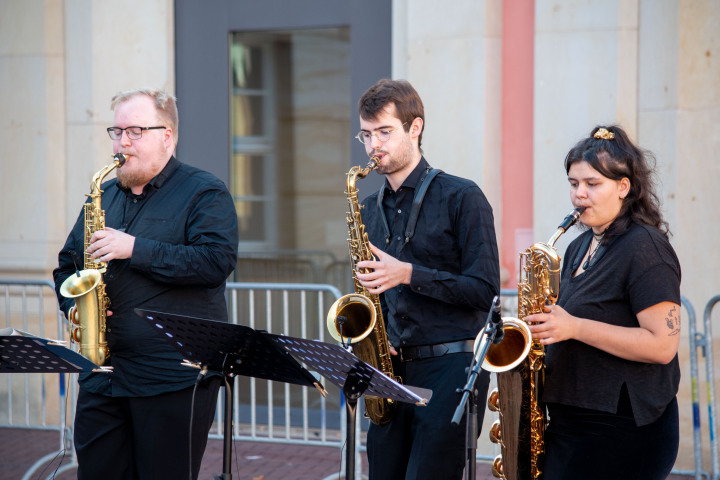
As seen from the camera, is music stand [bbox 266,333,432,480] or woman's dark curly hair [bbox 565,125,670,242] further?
woman's dark curly hair [bbox 565,125,670,242]

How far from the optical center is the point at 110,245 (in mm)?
3688

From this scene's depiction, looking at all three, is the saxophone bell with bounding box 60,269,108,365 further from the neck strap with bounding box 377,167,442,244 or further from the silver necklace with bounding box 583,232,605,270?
the silver necklace with bounding box 583,232,605,270

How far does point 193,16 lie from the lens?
7.45 meters

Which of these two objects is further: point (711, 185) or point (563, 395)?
point (711, 185)

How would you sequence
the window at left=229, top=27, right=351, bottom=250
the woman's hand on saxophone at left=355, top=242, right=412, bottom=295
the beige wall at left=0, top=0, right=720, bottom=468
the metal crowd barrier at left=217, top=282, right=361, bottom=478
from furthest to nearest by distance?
the window at left=229, top=27, right=351, bottom=250 → the metal crowd barrier at left=217, top=282, right=361, bottom=478 → the beige wall at left=0, top=0, right=720, bottom=468 → the woman's hand on saxophone at left=355, top=242, right=412, bottom=295

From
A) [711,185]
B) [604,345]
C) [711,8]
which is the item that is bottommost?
[604,345]

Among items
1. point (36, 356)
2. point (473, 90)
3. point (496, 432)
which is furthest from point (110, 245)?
point (473, 90)

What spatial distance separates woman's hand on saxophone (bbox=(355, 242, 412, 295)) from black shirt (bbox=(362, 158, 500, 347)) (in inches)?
1.6

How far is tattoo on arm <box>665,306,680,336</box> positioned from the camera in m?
3.08

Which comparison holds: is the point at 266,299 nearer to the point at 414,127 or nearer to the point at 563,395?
the point at 414,127

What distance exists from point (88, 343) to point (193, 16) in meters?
4.33

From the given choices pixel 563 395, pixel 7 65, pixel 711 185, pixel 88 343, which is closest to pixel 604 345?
pixel 563 395

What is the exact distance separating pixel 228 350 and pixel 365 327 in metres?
0.67

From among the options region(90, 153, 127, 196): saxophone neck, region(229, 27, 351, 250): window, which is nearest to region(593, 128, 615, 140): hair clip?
region(90, 153, 127, 196): saxophone neck
